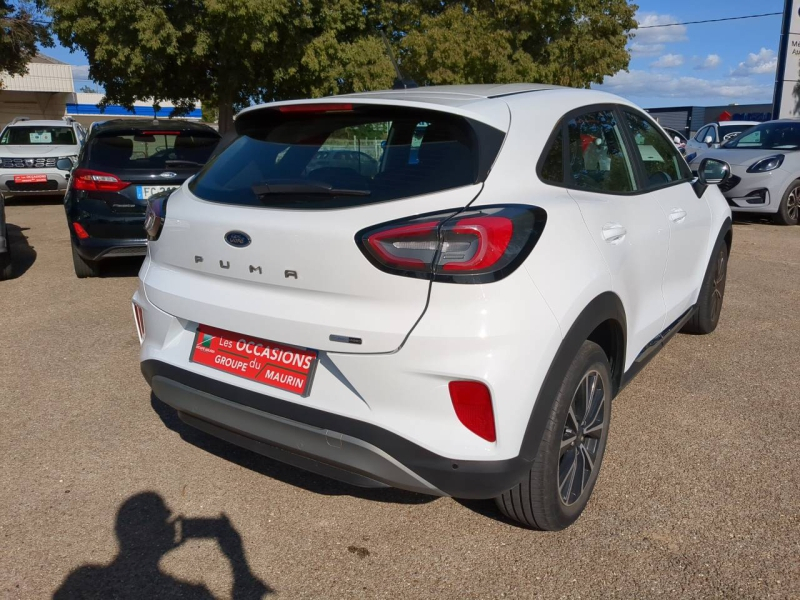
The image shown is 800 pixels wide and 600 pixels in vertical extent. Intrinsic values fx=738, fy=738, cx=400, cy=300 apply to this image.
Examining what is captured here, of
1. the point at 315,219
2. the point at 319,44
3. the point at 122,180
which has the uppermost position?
the point at 319,44

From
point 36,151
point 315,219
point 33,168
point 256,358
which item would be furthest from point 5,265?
point 36,151

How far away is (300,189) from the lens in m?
2.66

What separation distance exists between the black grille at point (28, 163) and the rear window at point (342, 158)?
12.1 metres

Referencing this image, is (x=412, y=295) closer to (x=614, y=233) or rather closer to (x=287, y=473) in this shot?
(x=614, y=233)

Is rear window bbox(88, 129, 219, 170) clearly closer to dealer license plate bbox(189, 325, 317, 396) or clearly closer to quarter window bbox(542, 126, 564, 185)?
dealer license plate bbox(189, 325, 317, 396)

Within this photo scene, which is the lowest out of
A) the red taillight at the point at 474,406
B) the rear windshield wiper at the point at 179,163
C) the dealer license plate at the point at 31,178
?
the dealer license plate at the point at 31,178

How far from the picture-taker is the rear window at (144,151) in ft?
21.8

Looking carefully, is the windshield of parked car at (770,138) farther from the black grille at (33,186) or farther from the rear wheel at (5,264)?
the black grille at (33,186)

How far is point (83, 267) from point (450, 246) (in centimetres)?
593

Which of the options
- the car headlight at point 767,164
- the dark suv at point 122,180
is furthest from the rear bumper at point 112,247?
the car headlight at point 767,164

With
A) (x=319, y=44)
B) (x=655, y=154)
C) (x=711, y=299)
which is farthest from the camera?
(x=319, y=44)

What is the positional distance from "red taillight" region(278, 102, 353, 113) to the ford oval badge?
0.62 metres

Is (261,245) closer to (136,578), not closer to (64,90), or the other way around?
(136,578)

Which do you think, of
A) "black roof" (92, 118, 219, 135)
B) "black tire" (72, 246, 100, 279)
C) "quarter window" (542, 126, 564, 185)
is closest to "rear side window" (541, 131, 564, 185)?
"quarter window" (542, 126, 564, 185)
